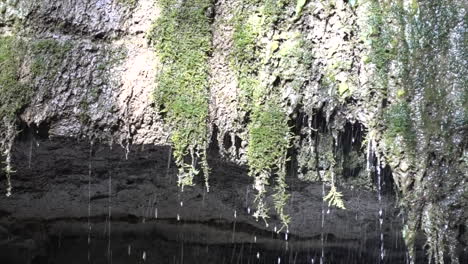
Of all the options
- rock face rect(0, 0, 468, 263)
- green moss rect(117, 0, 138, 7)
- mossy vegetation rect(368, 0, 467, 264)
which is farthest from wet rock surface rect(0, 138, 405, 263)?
green moss rect(117, 0, 138, 7)

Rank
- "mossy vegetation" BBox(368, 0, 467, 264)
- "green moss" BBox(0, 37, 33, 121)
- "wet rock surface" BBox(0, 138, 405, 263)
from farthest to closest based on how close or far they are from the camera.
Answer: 1. "wet rock surface" BBox(0, 138, 405, 263)
2. "mossy vegetation" BBox(368, 0, 467, 264)
3. "green moss" BBox(0, 37, 33, 121)

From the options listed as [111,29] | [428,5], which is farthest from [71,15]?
[428,5]

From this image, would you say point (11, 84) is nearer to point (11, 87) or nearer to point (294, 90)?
point (11, 87)

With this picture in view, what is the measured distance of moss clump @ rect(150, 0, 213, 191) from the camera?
7.04 feet

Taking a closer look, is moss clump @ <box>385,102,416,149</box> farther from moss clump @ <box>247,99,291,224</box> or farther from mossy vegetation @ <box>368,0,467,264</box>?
moss clump @ <box>247,99,291,224</box>

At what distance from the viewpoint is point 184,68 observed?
7.05 ft

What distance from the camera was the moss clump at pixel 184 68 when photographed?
2.14 metres

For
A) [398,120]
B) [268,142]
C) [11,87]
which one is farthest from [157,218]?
[398,120]

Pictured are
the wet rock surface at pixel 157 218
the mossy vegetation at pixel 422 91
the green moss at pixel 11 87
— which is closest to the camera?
the green moss at pixel 11 87

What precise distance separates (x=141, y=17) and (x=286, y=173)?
75 centimetres

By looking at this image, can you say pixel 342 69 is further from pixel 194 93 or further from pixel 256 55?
pixel 194 93

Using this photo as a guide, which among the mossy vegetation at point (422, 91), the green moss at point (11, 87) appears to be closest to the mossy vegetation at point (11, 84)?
the green moss at point (11, 87)

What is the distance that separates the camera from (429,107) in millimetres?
2213

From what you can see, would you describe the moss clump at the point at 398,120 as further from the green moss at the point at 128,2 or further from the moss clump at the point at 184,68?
the green moss at the point at 128,2
